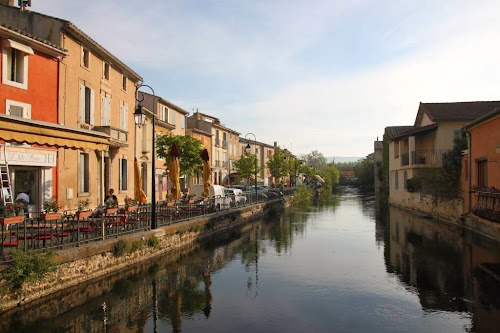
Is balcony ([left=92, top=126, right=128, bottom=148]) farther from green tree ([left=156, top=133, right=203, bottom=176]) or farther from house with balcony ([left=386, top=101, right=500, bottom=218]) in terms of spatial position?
house with balcony ([left=386, top=101, right=500, bottom=218])

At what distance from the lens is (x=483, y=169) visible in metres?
19.9

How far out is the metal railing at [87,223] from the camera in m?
9.45

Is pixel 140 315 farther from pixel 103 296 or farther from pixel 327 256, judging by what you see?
pixel 327 256

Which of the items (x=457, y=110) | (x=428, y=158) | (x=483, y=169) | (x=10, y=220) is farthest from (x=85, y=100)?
(x=457, y=110)

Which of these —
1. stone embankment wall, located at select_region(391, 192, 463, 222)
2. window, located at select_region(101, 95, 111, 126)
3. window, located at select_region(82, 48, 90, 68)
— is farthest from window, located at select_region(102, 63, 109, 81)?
stone embankment wall, located at select_region(391, 192, 463, 222)

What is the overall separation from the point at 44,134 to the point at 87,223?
3979 mm

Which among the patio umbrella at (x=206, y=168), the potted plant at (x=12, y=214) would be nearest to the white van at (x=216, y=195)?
the patio umbrella at (x=206, y=168)

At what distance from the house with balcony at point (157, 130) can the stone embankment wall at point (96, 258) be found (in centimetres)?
1082

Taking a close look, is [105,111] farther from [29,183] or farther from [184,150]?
[184,150]

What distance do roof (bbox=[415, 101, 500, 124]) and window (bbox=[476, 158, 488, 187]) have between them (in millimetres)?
11227

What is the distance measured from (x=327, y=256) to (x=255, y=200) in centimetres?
1565

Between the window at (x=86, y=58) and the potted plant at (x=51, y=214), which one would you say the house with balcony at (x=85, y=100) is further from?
the potted plant at (x=51, y=214)

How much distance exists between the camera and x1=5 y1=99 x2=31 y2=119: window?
14334 mm

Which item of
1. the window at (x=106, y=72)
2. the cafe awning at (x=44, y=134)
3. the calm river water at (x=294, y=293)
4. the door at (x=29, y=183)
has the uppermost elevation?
the window at (x=106, y=72)
